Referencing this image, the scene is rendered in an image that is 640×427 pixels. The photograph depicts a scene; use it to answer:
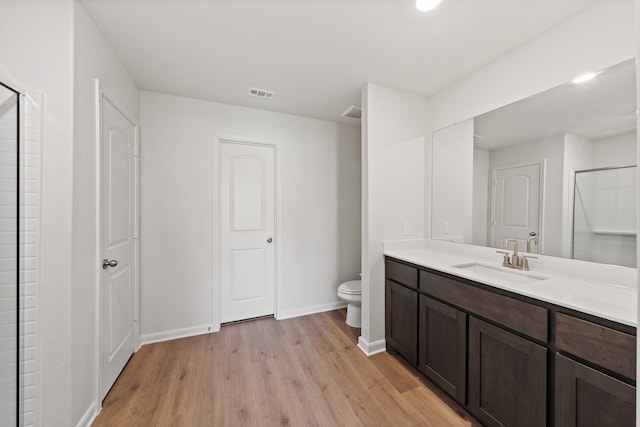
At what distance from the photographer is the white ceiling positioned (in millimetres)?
1388

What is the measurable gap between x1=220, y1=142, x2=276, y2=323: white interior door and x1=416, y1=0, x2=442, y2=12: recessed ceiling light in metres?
1.91

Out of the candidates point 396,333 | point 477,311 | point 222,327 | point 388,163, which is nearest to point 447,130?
point 388,163

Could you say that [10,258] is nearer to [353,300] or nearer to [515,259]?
[353,300]

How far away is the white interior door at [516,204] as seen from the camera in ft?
5.56

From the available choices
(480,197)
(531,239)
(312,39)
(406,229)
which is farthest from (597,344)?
(312,39)

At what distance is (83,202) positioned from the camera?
1393mm

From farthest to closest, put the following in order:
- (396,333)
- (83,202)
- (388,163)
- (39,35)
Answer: (388,163) < (396,333) < (83,202) < (39,35)

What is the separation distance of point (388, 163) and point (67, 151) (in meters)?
2.20

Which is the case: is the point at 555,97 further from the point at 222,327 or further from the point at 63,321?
the point at 222,327

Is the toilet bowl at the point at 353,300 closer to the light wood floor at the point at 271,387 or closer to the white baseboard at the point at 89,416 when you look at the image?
the light wood floor at the point at 271,387

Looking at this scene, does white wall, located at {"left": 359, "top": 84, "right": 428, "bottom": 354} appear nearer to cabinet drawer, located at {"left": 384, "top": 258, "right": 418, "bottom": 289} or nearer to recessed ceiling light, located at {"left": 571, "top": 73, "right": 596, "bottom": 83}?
cabinet drawer, located at {"left": 384, "top": 258, "right": 418, "bottom": 289}

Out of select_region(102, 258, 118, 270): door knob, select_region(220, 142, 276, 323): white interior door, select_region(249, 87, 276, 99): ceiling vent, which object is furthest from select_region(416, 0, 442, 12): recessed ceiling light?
select_region(102, 258, 118, 270): door knob

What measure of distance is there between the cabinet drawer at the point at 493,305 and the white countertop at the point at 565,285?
0.20 feet

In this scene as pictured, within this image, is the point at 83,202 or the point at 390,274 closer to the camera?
the point at 83,202
